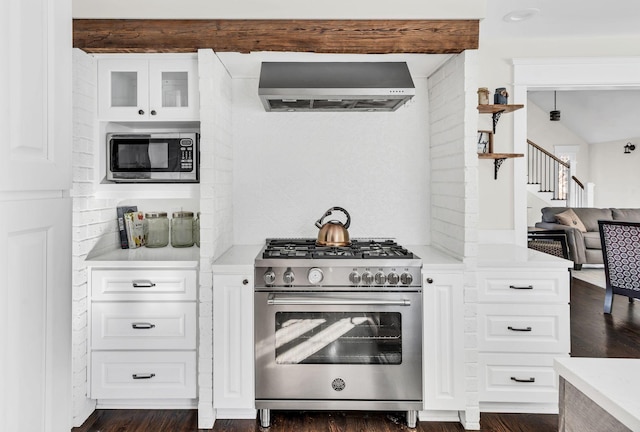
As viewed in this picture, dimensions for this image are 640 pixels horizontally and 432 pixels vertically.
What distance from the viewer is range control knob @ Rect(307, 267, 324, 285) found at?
2.45m

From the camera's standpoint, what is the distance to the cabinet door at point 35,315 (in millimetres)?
821

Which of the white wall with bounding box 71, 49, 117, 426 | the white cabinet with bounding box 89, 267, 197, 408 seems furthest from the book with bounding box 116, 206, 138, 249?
the white cabinet with bounding box 89, 267, 197, 408

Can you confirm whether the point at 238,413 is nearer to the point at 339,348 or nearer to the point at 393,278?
the point at 339,348

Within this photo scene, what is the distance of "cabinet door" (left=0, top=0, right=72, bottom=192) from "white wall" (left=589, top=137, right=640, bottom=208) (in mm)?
11419

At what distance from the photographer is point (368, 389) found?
8.14 feet

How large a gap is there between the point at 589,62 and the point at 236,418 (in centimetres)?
353

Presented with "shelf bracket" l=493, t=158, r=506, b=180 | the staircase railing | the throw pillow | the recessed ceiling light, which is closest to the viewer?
the recessed ceiling light

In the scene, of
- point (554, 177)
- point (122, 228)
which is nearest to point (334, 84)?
point (122, 228)

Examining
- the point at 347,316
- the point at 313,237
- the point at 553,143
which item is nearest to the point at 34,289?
the point at 347,316

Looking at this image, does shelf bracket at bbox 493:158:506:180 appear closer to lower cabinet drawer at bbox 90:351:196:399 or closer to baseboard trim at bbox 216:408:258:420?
baseboard trim at bbox 216:408:258:420

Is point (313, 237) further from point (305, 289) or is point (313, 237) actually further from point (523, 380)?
point (523, 380)

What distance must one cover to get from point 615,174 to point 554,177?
1648 mm

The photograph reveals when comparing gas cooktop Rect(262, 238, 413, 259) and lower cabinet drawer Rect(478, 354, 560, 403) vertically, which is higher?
gas cooktop Rect(262, 238, 413, 259)

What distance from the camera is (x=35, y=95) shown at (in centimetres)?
90
